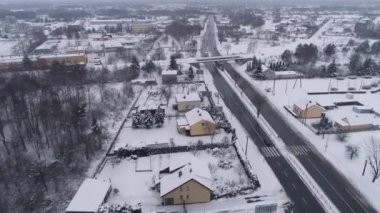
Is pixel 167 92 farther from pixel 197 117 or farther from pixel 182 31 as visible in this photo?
pixel 182 31

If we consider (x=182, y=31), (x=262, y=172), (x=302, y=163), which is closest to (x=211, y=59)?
(x=182, y=31)

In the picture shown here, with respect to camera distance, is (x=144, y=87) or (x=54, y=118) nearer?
(x=54, y=118)

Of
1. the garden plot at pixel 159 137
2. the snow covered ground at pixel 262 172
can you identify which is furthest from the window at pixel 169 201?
the garden plot at pixel 159 137

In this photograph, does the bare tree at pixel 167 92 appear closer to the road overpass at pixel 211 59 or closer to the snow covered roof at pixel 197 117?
the snow covered roof at pixel 197 117

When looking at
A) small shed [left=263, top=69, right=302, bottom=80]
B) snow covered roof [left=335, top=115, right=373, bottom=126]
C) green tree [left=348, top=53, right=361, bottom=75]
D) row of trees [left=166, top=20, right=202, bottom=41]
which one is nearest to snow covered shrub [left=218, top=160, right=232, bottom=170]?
snow covered roof [left=335, top=115, right=373, bottom=126]

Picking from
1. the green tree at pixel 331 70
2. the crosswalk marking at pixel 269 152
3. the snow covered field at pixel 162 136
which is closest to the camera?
the crosswalk marking at pixel 269 152

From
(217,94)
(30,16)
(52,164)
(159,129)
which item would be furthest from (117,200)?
(30,16)

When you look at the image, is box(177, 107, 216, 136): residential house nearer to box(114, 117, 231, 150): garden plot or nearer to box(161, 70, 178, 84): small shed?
box(114, 117, 231, 150): garden plot

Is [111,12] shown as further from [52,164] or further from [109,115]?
[52,164]
